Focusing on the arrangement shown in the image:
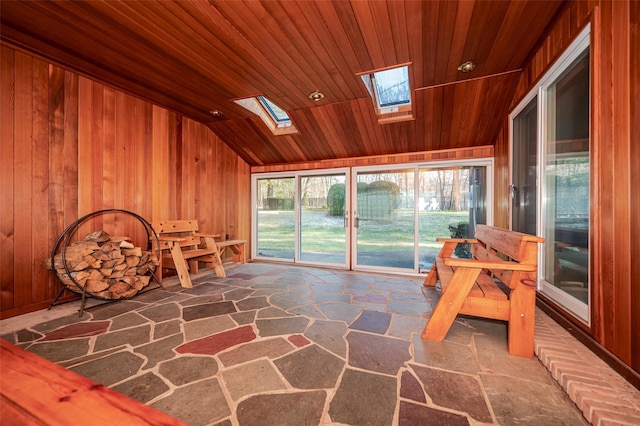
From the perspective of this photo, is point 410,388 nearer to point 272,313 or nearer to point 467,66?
point 272,313

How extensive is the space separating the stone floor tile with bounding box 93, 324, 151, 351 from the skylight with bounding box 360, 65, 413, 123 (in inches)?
136

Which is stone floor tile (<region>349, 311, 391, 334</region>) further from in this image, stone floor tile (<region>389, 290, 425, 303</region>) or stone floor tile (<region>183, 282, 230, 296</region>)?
stone floor tile (<region>183, 282, 230, 296</region>)

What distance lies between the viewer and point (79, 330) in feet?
6.88

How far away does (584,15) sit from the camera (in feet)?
5.17

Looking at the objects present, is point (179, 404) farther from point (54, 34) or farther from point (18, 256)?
point (54, 34)

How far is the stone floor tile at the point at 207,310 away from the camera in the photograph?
95.0 inches

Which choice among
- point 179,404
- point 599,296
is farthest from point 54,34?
point 599,296

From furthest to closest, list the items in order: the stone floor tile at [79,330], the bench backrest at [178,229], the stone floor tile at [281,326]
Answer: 1. the bench backrest at [178,229]
2. the stone floor tile at [281,326]
3. the stone floor tile at [79,330]

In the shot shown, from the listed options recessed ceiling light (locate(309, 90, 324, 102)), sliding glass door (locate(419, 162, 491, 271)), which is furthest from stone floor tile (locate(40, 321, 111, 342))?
sliding glass door (locate(419, 162, 491, 271))

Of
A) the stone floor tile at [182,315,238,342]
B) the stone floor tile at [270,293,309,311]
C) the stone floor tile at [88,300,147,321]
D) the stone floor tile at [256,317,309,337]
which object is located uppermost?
the stone floor tile at [88,300,147,321]

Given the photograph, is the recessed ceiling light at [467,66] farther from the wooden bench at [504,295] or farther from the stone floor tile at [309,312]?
the stone floor tile at [309,312]

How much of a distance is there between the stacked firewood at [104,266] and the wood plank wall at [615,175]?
13.9 feet

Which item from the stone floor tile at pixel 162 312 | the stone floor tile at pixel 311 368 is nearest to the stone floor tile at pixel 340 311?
the stone floor tile at pixel 311 368

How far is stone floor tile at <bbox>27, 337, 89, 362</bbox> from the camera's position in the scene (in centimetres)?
170
